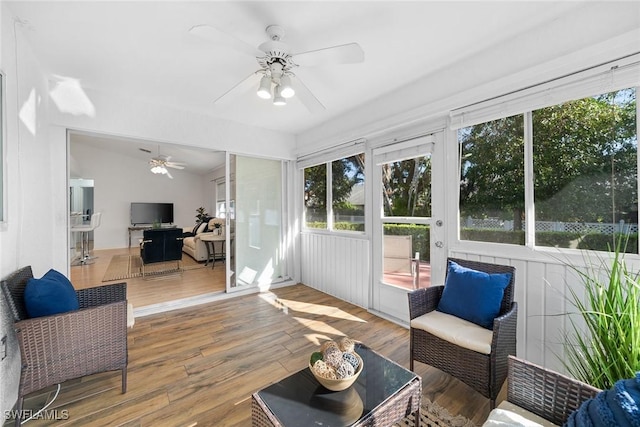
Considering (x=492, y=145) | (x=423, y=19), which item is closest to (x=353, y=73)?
(x=423, y=19)

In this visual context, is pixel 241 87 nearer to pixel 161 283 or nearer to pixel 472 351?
pixel 472 351

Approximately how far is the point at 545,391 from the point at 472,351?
1.82 ft

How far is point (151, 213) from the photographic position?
824cm

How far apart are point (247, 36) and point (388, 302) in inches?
115

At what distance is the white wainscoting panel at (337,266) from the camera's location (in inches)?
131

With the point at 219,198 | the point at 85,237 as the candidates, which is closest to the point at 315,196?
the point at 219,198

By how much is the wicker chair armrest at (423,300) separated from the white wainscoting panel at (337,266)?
1219 mm

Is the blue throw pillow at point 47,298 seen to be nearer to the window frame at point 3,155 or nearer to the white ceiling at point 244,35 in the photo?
the window frame at point 3,155

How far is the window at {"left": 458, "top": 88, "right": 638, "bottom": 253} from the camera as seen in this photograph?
1614mm

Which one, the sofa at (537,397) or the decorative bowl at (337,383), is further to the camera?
the decorative bowl at (337,383)

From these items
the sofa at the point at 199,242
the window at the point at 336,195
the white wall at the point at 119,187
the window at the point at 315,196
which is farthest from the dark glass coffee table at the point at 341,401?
the white wall at the point at 119,187

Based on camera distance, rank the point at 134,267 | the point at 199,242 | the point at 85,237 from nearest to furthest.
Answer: the point at 134,267 < the point at 199,242 < the point at 85,237

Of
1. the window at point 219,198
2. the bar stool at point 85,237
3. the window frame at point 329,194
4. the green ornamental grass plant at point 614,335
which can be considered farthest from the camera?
the window at point 219,198

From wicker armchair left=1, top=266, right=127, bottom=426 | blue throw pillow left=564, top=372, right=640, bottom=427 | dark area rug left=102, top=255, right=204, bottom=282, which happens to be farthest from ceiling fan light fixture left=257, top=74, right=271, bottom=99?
dark area rug left=102, top=255, right=204, bottom=282
